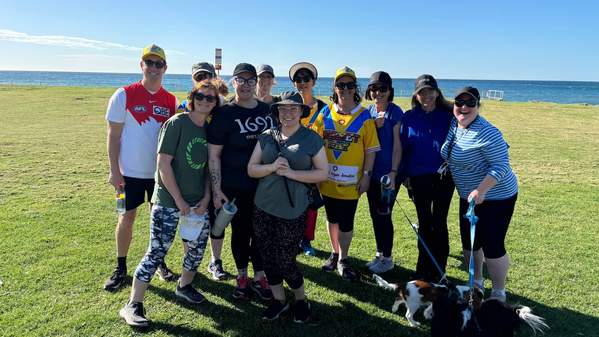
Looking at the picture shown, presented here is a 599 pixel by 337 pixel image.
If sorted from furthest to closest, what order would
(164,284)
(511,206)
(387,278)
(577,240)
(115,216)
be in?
(115,216) < (577,240) < (387,278) < (164,284) < (511,206)

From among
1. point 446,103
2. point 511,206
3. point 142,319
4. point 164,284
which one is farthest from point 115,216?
point 511,206

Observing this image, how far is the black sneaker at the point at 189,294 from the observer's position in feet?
13.1

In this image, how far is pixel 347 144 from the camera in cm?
411

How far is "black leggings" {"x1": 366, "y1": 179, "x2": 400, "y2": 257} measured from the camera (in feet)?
15.0

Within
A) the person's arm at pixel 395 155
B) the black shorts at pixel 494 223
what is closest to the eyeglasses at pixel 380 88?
the person's arm at pixel 395 155

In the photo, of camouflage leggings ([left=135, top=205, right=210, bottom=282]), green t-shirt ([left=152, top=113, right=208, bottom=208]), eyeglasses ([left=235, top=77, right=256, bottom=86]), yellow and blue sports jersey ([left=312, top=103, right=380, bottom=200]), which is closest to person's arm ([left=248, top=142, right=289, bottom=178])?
green t-shirt ([left=152, top=113, right=208, bottom=208])

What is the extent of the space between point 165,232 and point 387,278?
8.53 feet

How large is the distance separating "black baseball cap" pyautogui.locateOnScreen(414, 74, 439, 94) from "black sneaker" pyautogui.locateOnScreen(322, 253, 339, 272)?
2.16m

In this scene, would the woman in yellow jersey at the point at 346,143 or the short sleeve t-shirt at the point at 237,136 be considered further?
the woman in yellow jersey at the point at 346,143

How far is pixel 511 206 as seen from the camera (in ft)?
12.0

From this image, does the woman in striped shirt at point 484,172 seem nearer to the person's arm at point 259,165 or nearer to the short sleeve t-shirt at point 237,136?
the person's arm at point 259,165

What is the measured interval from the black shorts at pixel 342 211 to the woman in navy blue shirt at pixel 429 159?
68 cm

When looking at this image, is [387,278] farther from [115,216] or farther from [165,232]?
[115,216]

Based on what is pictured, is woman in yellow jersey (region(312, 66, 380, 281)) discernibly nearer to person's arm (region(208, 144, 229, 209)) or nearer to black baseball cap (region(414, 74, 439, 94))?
black baseball cap (region(414, 74, 439, 94))
